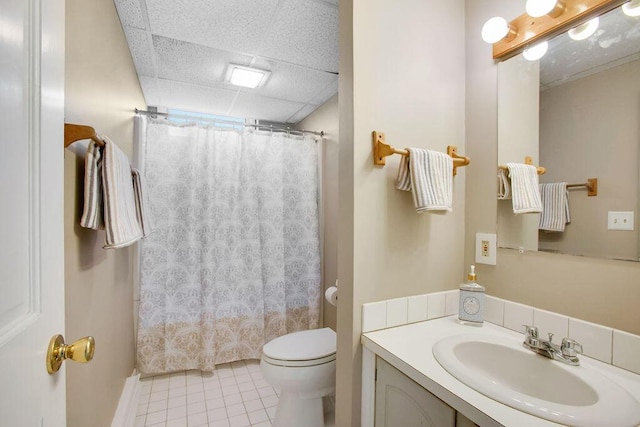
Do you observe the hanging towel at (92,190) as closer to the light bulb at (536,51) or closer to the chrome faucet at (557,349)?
the chrome faucet at (557,349)

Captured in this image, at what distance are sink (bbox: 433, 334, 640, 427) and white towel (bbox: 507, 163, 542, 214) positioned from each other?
487 mm

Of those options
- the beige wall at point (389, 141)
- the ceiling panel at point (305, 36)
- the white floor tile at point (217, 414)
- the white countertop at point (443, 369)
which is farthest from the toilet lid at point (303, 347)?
the ceiling panel at point (305, 36)

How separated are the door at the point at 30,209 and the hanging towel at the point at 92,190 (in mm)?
403

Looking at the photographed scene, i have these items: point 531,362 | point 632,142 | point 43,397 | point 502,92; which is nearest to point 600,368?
point 531,362

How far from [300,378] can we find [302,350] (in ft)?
0.47

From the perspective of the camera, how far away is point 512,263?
43.4 inches

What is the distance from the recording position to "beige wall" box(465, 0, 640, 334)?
0.84 meters

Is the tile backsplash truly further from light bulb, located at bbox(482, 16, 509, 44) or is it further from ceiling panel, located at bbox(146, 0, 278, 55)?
ceiling panel, located at bbox(146, 0, 278, 55)

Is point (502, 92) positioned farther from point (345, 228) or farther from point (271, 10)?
point (271, 10)

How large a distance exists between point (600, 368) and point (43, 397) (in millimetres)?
1353

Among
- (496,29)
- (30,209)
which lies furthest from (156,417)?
(496,29)

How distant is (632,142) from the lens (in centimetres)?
82

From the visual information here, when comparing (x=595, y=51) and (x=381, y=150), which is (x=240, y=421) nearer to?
(x=381, y=150)

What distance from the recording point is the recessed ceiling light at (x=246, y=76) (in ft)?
6.60
